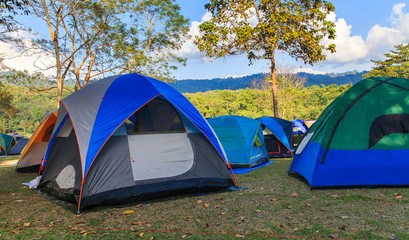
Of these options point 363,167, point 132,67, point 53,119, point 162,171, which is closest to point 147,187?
point 162,171

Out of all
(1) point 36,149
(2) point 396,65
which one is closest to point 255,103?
(2) point 396,65

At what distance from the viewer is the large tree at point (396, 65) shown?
41719mm

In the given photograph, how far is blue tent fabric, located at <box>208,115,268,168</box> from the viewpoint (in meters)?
8.50

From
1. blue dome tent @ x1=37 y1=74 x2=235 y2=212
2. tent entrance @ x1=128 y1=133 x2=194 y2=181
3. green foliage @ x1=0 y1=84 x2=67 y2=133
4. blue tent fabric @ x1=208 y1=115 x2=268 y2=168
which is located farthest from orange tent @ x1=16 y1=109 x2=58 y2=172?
green foliage @ x1=0 y1=84 x2=67 y2=133

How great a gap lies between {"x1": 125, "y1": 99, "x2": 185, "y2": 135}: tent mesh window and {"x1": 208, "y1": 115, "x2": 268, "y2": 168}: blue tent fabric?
3476 mm

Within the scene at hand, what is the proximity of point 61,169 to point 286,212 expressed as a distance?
3929 millimetres

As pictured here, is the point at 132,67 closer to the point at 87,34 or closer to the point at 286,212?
the point at 87,34

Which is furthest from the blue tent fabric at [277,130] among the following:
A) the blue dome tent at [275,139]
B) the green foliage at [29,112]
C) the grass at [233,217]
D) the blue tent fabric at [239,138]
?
the green foliage at [29,112]

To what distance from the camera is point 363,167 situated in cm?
505

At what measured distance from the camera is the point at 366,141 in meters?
5.12

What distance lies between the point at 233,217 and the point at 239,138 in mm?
4890

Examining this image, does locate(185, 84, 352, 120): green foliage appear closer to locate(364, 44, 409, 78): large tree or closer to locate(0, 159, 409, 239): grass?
locate(364, 44, 409, 78): large tree

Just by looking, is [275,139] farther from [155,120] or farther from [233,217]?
[233,217]

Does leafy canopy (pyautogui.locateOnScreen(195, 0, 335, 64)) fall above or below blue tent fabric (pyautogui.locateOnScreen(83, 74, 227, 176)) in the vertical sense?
above
